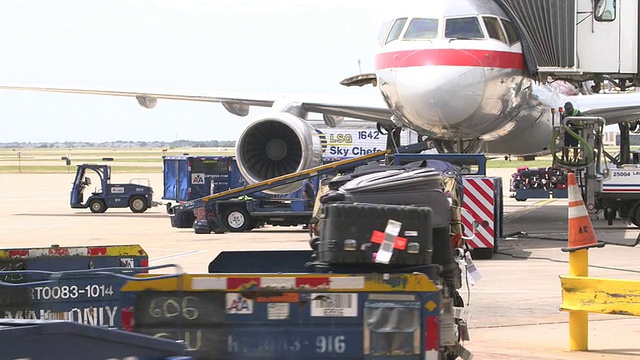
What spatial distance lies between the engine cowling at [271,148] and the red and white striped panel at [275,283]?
15101mm

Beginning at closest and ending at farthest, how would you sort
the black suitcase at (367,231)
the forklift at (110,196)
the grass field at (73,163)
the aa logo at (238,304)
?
the aa logo at (238,304) → the black suitcase at (367,231) → the forklift at (110,196) → the grass field at (73,163)

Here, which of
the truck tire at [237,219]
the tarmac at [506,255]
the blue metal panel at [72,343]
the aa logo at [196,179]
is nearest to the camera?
the blue metal panel at [72,343]

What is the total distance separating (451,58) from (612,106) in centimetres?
701

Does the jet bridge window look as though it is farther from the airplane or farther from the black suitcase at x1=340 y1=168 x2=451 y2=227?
the black suitcase at x1=340 y1=168 x2=451 y2=227

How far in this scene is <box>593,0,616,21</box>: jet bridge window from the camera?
57.2 feet

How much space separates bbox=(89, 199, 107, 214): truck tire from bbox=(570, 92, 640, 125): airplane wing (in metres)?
12.5

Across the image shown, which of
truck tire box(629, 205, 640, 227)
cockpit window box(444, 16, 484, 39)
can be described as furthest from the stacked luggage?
truck tire box(629, 205, 640, 227)

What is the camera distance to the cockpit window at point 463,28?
54.9 feet

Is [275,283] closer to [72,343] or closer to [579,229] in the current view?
[72,343]

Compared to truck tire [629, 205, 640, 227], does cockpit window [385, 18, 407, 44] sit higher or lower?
higher

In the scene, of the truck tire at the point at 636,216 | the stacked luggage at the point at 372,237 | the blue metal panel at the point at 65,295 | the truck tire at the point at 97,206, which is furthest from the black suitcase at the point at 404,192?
the truck tire at the point at 97,206

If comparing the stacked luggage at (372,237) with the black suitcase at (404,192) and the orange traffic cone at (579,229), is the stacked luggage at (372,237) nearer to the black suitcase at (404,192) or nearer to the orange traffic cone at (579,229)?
the black suitcase at (404,192)

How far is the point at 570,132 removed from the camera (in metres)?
19.9

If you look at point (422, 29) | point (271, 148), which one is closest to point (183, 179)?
point (271, 148)
